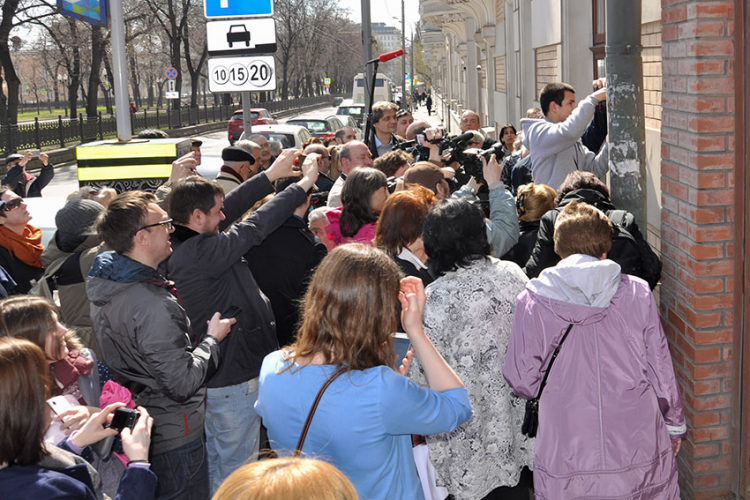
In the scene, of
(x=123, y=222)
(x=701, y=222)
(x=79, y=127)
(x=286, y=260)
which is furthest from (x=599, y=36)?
(x=79, y=127)

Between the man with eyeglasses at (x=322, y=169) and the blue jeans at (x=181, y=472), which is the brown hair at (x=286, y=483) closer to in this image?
the blue jeans at (x=181, y=472)

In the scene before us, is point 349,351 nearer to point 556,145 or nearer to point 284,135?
point 556,145

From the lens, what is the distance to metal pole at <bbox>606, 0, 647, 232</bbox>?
4133 millimetres

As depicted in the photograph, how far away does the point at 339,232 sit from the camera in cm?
503

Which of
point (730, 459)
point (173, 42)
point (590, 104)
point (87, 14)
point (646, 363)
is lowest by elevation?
point (730, 459)

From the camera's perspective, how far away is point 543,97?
19.1 feet

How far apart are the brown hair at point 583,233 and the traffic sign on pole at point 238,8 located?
406cm

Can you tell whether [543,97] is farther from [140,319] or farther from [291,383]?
[291,383]

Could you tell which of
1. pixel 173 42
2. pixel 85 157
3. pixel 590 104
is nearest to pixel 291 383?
pixel 590 104

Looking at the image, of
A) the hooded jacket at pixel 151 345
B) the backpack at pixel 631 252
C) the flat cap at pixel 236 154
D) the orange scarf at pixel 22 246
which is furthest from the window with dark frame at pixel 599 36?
the hooded jacket at pixel 151 345

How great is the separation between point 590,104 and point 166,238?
9.33 feet

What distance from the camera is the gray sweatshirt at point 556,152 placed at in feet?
17.8

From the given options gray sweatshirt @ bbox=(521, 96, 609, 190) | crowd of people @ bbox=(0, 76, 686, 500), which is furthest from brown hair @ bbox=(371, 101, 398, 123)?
crowd of people @ bbox=(0, 76, 686, 500)

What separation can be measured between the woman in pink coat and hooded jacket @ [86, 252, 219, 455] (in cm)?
142
